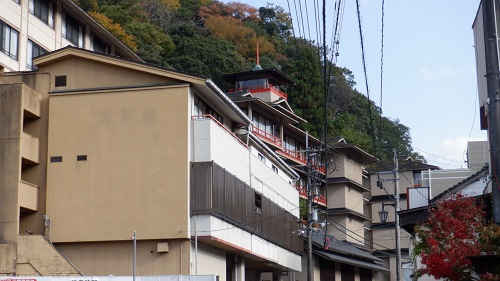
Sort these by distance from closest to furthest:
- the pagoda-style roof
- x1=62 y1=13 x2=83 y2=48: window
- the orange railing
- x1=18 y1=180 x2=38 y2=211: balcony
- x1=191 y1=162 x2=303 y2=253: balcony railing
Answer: x1=18 y1=180 x2=38 y2=211: balcony → x1=191 y1=162 x2=303 y2=253: balcony railing → x1=62 y1=13 x2=83 y2=48: window → the orange railing → the pagoda-style roof

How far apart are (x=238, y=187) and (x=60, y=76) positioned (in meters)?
10.6

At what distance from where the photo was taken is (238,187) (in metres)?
44.3

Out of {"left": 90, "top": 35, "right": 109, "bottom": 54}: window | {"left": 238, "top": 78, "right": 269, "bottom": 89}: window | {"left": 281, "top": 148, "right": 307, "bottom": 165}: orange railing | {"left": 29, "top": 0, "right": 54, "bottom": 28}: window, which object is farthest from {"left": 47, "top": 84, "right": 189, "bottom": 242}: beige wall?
{"left": 238, "top": 78, "right": 269, "bottom": 89}: window

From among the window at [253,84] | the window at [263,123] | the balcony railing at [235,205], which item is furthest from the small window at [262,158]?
the window at [253,84]

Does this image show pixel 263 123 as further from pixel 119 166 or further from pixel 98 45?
pixel 119 166

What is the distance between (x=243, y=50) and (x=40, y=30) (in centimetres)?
7070

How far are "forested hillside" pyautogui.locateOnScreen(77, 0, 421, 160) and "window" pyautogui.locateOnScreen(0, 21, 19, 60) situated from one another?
103 ft

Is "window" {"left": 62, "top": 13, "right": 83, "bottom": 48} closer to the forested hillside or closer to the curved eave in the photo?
the curved eave

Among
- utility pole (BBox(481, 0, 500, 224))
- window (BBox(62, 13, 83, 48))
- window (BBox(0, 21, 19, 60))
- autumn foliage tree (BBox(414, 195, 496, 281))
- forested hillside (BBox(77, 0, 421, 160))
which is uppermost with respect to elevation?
forested hillside (BBox(77, 0, 421, 160))

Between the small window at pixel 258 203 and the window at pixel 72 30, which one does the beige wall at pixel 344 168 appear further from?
the small window at pixel 258 203

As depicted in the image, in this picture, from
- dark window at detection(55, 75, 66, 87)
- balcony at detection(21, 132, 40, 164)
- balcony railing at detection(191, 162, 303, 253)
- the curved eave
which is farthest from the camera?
the curved eave

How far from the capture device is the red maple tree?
72.2 ft

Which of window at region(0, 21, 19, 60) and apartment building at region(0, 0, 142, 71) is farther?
A: apartment building at region(0, 0, 142, 71)

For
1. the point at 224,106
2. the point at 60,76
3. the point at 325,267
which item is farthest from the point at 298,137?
the point at 60,76
